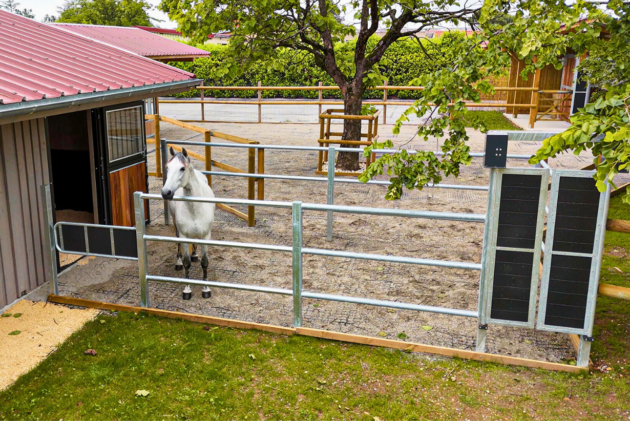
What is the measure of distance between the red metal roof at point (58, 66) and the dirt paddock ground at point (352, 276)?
2128mm

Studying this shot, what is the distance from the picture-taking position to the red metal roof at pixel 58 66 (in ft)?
15.3

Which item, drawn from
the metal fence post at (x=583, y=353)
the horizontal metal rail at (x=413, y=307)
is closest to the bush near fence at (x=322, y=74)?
the horizontal metal rail at (x=413, y=307)

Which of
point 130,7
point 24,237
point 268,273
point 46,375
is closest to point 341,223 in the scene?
point 268,273

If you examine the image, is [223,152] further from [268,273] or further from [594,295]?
[594,295]

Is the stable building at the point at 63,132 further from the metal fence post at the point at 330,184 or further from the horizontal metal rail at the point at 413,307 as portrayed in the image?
the horizontal metal rail at the point at 413,307

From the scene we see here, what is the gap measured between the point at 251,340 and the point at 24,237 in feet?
8.52

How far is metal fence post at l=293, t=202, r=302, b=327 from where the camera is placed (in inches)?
186

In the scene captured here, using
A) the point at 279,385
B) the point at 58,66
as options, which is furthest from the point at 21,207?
the point at 279,385

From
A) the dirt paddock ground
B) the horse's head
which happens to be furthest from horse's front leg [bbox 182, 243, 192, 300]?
the horse's head

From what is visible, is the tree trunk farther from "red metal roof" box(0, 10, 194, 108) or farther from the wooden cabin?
the wooden cabin

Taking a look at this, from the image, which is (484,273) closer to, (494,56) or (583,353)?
(583,353)

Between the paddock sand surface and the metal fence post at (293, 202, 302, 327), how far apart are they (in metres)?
1.96

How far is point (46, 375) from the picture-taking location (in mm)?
4270

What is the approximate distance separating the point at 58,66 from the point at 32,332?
8.81ft
